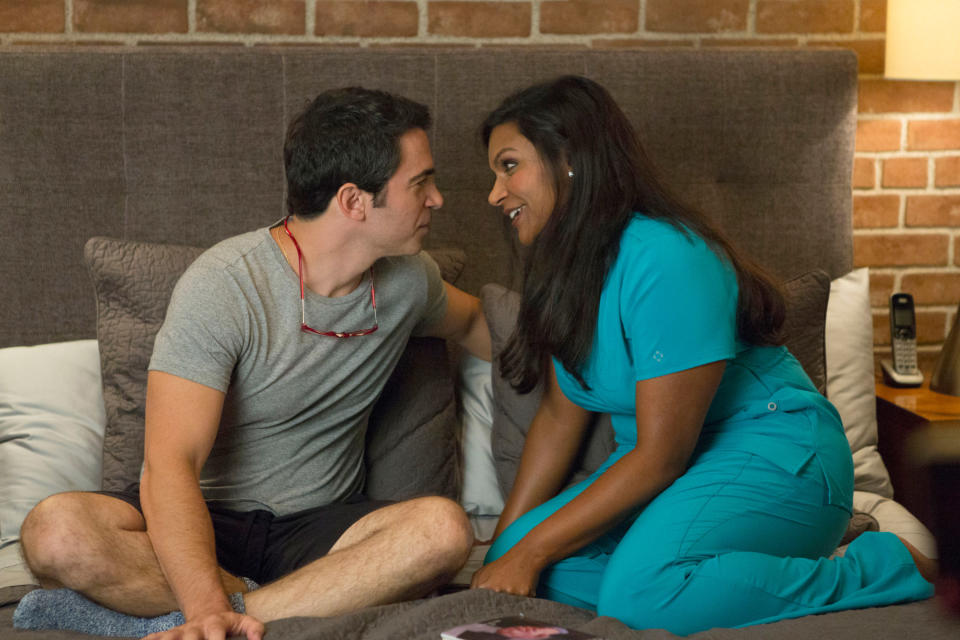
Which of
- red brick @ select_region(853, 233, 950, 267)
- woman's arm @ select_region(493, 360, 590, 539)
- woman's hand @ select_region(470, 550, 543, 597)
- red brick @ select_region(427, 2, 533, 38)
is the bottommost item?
woman's hand @ select_region(470, 550, 543, 597)

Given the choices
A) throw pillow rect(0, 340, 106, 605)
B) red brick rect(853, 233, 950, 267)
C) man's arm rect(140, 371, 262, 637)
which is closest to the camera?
man's arm rect(140, 371, 262, 637)

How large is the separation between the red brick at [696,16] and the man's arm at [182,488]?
140 cm

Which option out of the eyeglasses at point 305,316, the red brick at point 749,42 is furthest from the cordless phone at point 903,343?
the eyeglasses at point 305,316

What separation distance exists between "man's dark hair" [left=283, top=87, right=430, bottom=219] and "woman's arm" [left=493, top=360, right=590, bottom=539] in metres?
0.49

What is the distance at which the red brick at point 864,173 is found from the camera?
2414 millimetres

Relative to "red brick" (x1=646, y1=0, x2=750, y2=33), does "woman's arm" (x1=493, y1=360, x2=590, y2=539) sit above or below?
below

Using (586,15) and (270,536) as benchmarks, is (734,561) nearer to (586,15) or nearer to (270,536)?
(270,536)

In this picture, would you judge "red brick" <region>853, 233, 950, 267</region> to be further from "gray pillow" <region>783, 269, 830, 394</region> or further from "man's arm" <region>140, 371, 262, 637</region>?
"man's arm" <region>140, 371, 262, 637</region>

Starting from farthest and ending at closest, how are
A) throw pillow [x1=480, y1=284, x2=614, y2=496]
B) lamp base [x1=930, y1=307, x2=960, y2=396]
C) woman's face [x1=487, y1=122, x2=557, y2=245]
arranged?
lamp base [x1=930, y1=307, x2=960, y2=396], throw pillow [x1=480, y1=284, x2=614, y2=496], woman's face [x1=487, y1=122, x2=557, y2=245]

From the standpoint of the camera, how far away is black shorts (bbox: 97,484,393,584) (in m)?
1.67

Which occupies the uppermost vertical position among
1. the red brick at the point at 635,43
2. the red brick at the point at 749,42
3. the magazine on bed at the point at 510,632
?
the red brick at the point at 749,42

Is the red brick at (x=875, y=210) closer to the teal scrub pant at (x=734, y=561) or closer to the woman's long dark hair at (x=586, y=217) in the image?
the woman's long dark hair at (x=586, y=217)

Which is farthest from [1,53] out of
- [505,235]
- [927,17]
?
[927,17]

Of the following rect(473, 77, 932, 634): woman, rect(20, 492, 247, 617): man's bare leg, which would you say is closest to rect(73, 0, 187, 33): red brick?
rect(473, 77, 932, 634): woman
